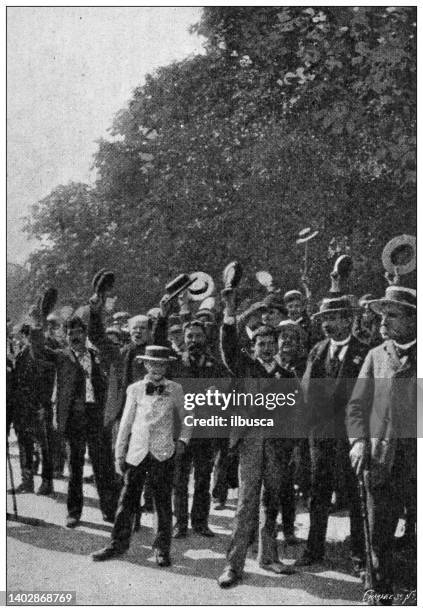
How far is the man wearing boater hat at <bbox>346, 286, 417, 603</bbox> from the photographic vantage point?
16.4 feet

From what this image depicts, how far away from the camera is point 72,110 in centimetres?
706

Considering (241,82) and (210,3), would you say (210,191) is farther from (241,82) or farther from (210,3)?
(210,3)

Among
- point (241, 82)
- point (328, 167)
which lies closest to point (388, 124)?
point (328, 167)

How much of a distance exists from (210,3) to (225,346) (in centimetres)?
364

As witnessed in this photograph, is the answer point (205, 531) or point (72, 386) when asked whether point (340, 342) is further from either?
point (72, 386)

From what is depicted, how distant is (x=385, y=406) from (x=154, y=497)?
7.30ft

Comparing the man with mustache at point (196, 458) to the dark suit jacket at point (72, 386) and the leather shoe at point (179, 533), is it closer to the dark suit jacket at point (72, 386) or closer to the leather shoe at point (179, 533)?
the leather shoe at point (179, 533)

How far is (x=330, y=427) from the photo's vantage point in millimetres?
5777

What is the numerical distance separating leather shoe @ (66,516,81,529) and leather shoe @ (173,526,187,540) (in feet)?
3.36

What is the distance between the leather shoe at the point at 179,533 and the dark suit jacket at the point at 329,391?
68.0 inches

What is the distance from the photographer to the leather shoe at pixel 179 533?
6.45 m

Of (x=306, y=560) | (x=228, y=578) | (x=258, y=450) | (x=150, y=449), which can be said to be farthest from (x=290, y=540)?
(x=150, y=449)

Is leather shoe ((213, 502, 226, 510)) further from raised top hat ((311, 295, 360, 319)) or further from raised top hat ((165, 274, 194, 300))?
raised top hat ((311, 295, 360, 319))
